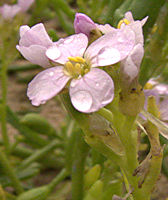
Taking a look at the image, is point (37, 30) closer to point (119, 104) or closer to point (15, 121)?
point (119, 104)

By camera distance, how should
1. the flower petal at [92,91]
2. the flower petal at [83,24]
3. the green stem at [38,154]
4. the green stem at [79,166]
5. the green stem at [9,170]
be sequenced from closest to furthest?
the flower petal at [92,91] → the flower petal at [83,24] → the green stem at [79,166] → the green stem at [9,170] → the green stem at [38,154]

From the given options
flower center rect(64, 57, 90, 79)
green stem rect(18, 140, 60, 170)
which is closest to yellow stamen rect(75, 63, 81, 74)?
flower center rect(64, 57, 90, 79)

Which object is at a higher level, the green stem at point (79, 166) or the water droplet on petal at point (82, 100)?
the water droplet on petal at point (82, 100)

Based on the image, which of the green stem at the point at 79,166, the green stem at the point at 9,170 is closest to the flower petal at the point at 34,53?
the green stem at the point at 79,166

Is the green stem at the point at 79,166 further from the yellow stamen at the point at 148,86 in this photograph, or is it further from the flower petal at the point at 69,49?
the flower petal at the point at 69,49

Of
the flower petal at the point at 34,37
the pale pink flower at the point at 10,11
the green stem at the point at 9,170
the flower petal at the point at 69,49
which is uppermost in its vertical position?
the flower petal at the point at 34,37

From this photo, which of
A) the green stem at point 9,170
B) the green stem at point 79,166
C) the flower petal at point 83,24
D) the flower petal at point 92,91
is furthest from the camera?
the green stem at point 9,170

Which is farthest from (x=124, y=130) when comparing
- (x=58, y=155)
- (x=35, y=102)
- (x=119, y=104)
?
(x=58, y=155)
